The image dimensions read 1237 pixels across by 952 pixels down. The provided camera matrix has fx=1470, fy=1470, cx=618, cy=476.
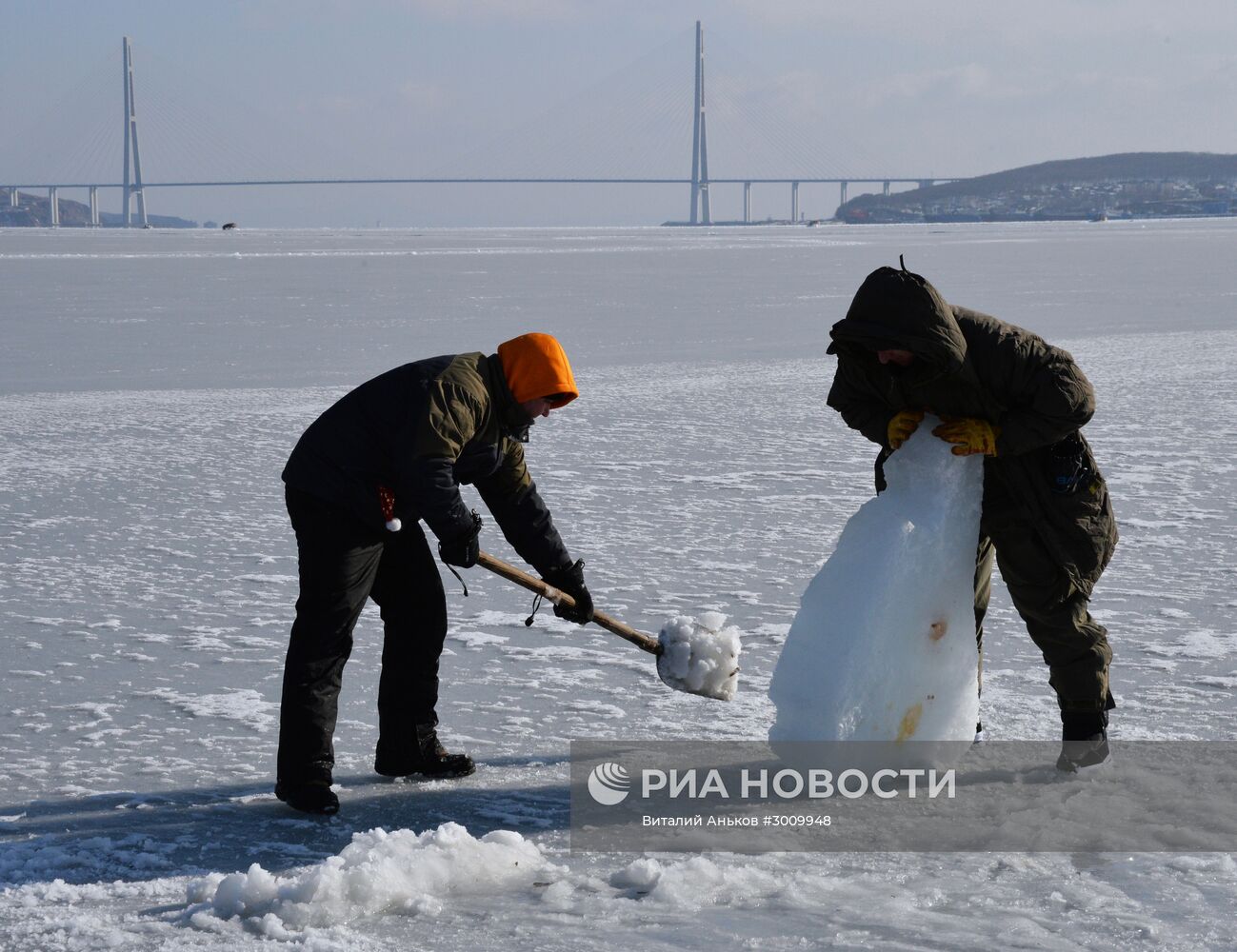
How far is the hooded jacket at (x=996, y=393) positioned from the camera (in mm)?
3076

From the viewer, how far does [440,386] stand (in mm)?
3145

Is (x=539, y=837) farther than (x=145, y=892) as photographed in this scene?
Yes

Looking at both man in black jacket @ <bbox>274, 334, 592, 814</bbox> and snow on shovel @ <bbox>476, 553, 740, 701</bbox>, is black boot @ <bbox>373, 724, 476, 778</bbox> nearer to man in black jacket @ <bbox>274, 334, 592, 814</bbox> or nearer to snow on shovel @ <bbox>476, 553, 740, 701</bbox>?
man in black jacket @ <bbox>274, 334, 592, 814</bbox>

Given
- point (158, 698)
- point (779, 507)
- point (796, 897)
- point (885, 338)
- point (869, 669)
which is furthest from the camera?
point (779, 507)

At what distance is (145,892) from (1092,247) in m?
41.7

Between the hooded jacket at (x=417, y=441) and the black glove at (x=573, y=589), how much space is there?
353 mm

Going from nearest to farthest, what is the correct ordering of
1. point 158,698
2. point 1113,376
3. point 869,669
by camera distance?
point 869,669 < point 158,698 < point 1113,376

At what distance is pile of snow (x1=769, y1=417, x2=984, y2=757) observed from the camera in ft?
10.8

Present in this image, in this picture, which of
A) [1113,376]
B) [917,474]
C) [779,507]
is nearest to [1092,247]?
[1113,376]

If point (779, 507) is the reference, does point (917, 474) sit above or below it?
above

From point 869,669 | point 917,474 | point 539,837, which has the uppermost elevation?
point 917,474

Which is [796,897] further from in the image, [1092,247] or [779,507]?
[1092,247]

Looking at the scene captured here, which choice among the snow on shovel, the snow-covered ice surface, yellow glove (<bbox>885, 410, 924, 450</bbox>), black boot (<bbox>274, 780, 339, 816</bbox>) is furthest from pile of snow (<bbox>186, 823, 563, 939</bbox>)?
yellow glove (<bbox>885, 410, 924, 450</bbox>)

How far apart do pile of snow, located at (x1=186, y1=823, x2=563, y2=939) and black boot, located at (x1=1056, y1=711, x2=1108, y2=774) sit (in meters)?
1.25
